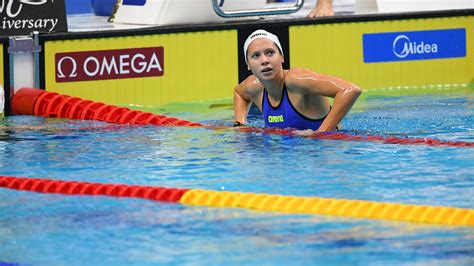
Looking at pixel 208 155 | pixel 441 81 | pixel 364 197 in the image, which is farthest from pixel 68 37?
pixel 364 197

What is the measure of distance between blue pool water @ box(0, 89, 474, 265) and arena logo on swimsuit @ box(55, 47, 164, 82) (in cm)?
71

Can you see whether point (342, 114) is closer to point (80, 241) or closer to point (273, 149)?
point (273, 149)

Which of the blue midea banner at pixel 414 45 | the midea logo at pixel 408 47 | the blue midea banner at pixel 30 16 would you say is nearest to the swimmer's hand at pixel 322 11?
the blue midea banner at pixel 414 45

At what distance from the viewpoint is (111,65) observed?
902cm

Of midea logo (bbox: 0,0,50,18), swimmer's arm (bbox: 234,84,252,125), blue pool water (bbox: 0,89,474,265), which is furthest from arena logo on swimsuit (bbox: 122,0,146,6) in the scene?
swimmer's arm (bbox: 234,84,252,125)

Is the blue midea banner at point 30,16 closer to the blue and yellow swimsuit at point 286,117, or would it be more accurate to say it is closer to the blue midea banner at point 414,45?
the blue and yellow swimsuit at point 286,117

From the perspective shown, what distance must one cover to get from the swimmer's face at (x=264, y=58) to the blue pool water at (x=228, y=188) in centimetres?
41

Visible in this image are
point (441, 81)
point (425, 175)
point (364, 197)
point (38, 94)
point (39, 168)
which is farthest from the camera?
point (441, 81)

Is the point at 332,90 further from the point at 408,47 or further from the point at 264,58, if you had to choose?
the point at 408,47

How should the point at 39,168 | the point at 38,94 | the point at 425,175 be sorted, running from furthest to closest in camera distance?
the point at 38,94, the point at 39,168, the point at 425,175

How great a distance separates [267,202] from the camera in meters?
5.10

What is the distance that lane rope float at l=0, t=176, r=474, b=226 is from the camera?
4.76 m

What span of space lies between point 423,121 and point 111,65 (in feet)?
8.13

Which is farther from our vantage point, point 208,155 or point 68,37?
point 68,37
